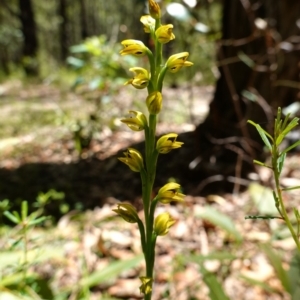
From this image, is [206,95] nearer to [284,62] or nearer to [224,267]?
[284,62]

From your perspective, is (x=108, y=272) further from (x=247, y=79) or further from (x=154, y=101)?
(x=247, y=79)

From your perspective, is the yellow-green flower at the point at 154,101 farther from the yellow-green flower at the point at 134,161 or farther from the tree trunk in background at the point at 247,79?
the tree trunk in background at the point at 247,79

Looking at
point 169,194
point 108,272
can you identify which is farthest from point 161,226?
point 108,272

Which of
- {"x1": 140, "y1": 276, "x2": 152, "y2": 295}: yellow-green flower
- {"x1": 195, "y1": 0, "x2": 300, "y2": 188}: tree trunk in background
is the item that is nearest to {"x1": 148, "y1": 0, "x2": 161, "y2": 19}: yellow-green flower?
{"x1": 140, "y1": 276, "x2": 152, "y2": 295}: yellow-green flower

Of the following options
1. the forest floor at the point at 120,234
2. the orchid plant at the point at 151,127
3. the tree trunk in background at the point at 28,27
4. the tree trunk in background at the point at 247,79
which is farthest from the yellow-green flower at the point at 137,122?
the tree trunk in background at the point at 28,27

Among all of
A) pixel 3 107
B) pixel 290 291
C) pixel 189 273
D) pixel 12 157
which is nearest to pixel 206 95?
pixel 3 107
